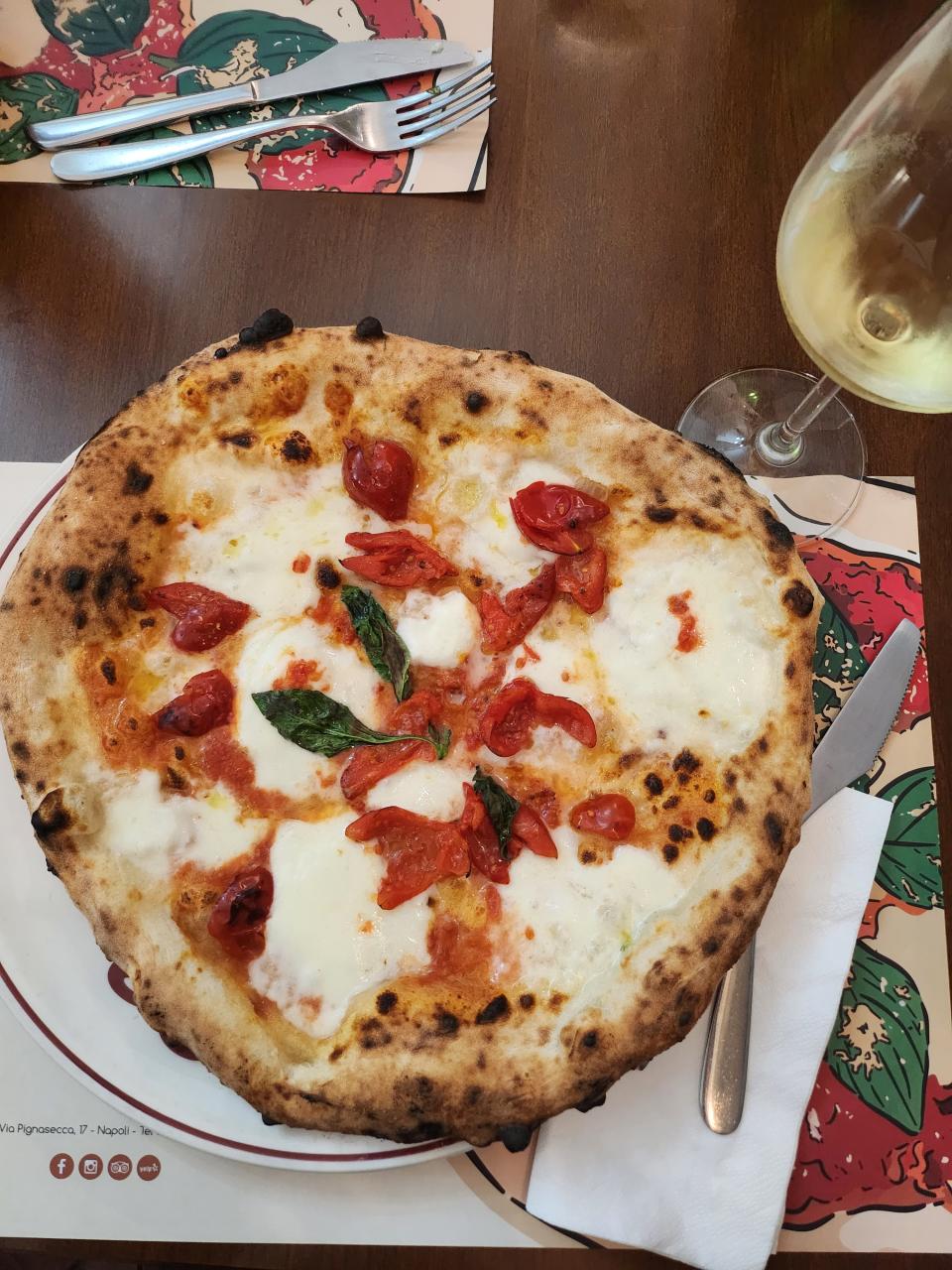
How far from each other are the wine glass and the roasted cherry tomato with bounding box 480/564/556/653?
25.2 inches

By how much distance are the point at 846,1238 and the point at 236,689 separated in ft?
5.05

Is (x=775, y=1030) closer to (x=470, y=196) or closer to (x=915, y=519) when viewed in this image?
(x=915, y=519)

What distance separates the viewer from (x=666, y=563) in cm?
169

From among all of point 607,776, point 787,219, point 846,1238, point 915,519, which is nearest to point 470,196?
point 787,219

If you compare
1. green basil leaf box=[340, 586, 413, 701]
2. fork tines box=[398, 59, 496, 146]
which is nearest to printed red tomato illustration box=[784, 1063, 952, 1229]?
green basil leaf box=[340, 586, 413, 701]

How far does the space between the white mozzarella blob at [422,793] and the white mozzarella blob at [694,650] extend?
0.33 metres

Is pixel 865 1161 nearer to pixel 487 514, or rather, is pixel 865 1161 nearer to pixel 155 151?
pixel 487 514

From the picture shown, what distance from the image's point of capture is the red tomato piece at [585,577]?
1.69m

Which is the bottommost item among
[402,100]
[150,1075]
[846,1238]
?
[846,1238]

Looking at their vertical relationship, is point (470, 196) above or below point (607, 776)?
above

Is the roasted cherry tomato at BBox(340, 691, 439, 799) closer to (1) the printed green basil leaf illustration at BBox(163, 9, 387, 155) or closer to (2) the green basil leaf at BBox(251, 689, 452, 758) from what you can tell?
(2) the green basil leaf at BBox(251, 689, 452, 758)

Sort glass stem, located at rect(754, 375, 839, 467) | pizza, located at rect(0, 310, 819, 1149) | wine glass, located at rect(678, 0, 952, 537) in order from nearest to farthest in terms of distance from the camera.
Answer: wine glass, located at rect(678, 0, 952, 537)
pizza, located at rect(0, 310, 819, 1149)
glass stem, located at rect(754, 375, 839, 467)

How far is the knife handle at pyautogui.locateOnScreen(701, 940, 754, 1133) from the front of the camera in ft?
5.44

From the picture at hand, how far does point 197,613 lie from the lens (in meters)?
1.69
